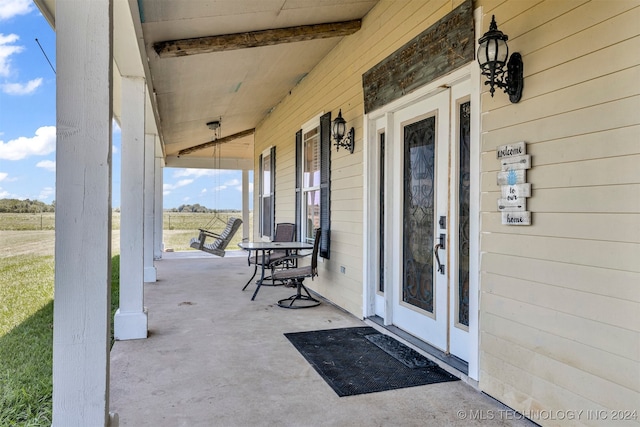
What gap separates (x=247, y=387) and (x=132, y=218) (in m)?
1.96

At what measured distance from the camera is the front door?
293cm

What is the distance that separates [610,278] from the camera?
1809 millimetres

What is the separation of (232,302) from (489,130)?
3.72 meters

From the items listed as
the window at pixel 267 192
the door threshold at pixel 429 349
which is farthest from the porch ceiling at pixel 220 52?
the door threshold at pixel 429 349

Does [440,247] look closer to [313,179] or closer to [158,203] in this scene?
[313,179]

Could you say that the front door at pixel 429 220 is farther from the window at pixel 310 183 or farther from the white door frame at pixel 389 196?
the window at pixel 310 183

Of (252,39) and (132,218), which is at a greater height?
(252,39)

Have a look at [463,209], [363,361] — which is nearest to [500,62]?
[463,209]

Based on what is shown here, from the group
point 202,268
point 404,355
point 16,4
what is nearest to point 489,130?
point 404,355

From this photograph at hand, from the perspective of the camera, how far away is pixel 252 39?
Answer: 4.25 meters

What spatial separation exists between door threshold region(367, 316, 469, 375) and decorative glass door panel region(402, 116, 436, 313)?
0.27m

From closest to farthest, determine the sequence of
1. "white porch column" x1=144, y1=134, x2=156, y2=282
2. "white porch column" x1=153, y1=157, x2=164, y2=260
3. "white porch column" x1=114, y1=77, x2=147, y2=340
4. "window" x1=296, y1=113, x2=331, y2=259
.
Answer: "white porch column" x1=114, y1=77, x2=147, y2=340
"window" x1=296, y1=113, x2=331, y2=259
"white porch column" x1=144, y1=134, x2=156, y2=282
"white porch column" x1=153, y1=157, x2=164, y2=260

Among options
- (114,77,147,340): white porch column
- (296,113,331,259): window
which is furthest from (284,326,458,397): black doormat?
(296,113,331,259): window

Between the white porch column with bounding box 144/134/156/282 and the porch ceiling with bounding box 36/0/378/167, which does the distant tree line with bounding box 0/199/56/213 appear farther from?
the white porch column with bounding box 144/134/156/282
